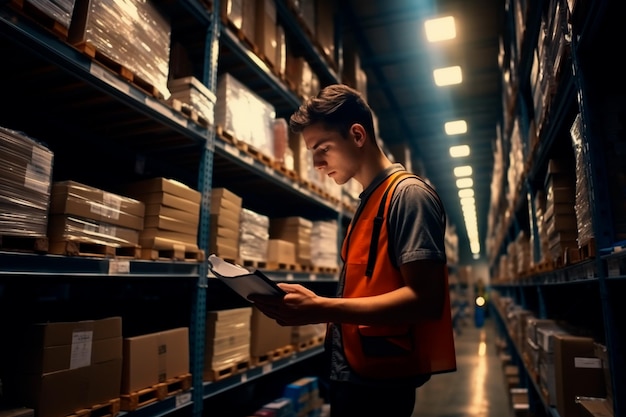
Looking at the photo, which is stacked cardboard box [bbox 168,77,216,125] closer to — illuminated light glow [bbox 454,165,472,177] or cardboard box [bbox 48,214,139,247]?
cardboard box [bbox 48,214,139,247]

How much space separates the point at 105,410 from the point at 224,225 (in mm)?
1492

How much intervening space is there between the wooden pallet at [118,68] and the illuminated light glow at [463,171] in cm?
1453

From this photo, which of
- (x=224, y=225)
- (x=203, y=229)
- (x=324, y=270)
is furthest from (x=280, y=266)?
(x=203, y=229)

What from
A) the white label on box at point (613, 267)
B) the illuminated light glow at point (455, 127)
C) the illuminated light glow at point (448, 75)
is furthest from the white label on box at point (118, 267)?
the illuminated light glow at point (455, 127)

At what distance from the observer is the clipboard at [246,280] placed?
1.54 m

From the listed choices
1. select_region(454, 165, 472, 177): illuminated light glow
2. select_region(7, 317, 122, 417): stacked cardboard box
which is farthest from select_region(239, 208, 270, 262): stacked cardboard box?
select_region(454, 165, 472, 177): illuminated light glow

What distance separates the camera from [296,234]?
4598 mm

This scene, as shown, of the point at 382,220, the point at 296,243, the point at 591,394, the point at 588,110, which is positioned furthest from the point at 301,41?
the point at 591,394

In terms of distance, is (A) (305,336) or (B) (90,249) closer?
(B) (90,249)

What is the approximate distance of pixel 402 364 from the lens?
5.03 feet

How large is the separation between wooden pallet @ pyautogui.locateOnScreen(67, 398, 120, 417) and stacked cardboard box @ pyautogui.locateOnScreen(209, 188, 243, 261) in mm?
1222

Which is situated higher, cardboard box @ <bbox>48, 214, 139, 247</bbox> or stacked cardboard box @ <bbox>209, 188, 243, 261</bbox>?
stacked cardboard box @ <bbox>209, 188, 243, 261</bbox>

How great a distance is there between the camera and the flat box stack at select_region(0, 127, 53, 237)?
1.81 meters

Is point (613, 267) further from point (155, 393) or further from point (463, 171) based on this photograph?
point (463, 171)
